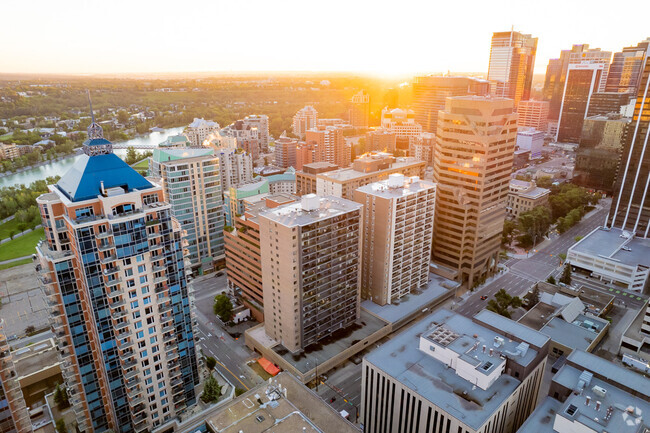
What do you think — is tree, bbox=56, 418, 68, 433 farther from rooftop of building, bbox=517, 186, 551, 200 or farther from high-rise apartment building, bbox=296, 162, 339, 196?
rooftop of building, bbox=517, 186, 551, 200

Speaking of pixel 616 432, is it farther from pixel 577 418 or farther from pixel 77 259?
pixel 77 259

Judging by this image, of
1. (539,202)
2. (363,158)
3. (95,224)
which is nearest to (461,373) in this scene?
(95,224)

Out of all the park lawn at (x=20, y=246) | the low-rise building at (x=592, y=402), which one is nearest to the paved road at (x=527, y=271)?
the low-rise building at (x=592, y=402)

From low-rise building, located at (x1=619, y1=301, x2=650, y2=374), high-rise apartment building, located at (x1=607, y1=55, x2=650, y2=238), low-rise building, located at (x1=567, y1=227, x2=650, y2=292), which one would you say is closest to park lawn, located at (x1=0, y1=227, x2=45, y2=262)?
low-rise building, located at (x1=619, y1=301, x2=650, y2=374)

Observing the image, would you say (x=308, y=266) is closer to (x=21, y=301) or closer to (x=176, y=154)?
(x=176, y=154)

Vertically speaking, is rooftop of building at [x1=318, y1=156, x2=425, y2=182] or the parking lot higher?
rooftop of building at [x1=318, y1=156, x2=425, y2=182]

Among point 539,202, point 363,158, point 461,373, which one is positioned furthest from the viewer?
point 539,202

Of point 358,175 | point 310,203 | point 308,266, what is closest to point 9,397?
point 308,266
